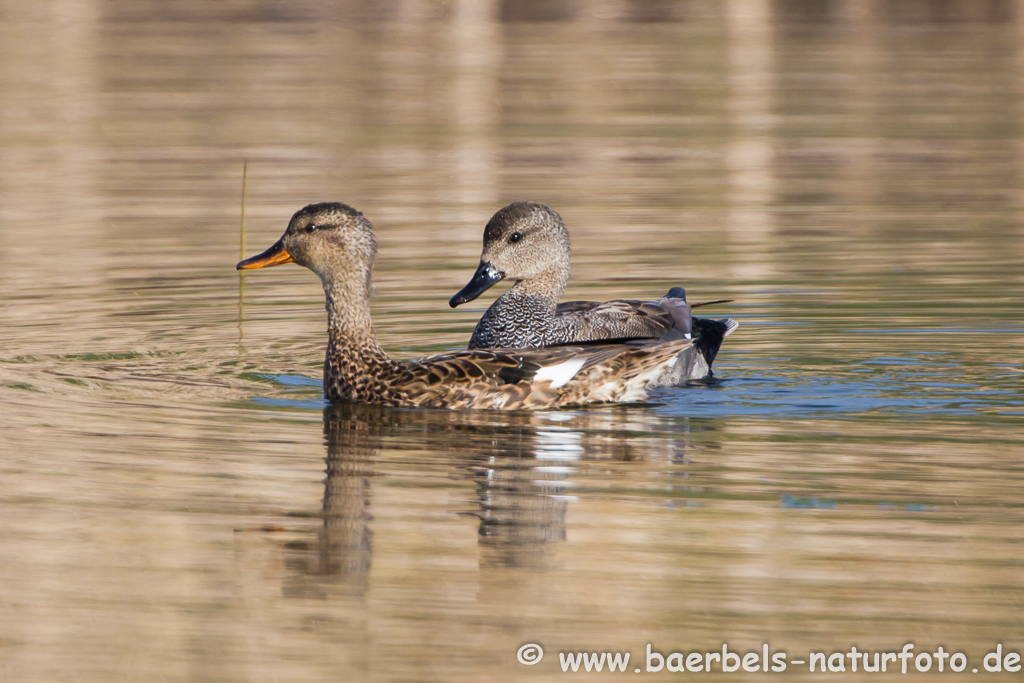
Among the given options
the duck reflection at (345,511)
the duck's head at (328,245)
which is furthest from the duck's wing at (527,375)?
the duck's head at (328,245)

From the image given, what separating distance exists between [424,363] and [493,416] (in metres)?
0.57

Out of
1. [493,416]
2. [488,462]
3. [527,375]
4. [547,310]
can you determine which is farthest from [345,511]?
[547,310]

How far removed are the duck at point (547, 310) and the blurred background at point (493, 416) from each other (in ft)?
0.96

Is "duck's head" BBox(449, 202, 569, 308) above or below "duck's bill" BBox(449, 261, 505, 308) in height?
above

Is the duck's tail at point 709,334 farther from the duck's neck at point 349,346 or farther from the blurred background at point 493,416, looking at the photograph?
the duck's neck at point 349,346

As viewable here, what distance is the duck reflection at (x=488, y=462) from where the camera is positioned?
6883 millimetres

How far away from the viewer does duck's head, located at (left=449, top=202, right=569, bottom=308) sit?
10836 mm

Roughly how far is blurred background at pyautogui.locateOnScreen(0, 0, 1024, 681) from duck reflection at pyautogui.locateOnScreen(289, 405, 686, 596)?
3cm

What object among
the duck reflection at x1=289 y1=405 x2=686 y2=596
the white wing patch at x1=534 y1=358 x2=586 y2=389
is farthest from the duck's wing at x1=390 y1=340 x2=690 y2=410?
the duck reflection at x1=289 y1=405 x2=686 y2=596

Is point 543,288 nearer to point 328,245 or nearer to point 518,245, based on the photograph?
point 518,245

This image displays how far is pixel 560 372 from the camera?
9.75 metres

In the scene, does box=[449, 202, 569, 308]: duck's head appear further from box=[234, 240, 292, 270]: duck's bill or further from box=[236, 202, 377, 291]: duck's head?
box=[234, 240, 292, 270]: duck's bill

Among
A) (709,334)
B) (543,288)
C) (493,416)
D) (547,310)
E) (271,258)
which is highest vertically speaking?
(271,258)

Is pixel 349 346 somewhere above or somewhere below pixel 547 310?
below
